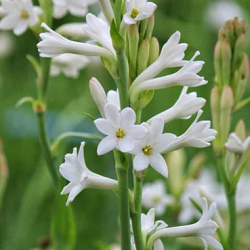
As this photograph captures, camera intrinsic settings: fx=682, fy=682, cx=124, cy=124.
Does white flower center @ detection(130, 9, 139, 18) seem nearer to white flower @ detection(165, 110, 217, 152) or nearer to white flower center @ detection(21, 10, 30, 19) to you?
white flower @ detection(165, 110, 217, 152)

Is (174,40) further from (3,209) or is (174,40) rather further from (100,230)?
(3,209)

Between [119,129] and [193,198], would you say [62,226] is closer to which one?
[193,198]

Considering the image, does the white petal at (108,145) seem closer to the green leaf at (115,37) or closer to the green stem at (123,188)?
the green stem at (123,188)

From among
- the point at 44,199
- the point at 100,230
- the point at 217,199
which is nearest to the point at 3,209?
the point at 44,199

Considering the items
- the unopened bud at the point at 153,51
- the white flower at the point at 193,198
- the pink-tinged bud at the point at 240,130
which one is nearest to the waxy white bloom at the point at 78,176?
the unopened bud at the point at 153,51

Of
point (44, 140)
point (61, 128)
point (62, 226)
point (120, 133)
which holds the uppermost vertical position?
point (120, 133)

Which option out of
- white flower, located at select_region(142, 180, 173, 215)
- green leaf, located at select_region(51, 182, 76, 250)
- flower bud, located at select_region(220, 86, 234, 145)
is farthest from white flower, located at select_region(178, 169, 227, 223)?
green leaf, located at select_region(51, 182, 76, 250)

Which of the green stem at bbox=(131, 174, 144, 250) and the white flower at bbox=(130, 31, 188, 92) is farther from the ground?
the white flower at bbox=(130, 31, 188, 92)

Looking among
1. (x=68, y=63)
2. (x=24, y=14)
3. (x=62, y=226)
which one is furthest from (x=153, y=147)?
(x=68, y=63)
